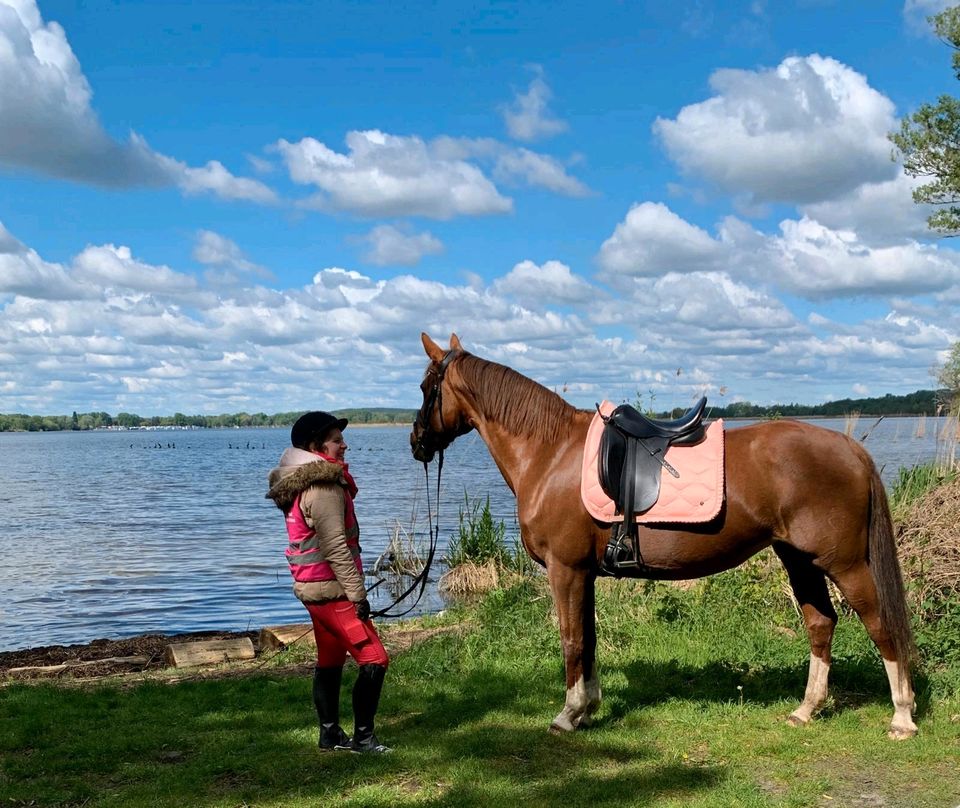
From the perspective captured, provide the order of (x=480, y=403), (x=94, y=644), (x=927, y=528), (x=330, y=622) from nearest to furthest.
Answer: (x=330, y=622)
(x=480, y=403)
(x=927, y=528)
(x=94, y=644)

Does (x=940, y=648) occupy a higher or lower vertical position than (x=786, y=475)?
lower

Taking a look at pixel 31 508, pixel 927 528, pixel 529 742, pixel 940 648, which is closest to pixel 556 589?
pixel 529 742

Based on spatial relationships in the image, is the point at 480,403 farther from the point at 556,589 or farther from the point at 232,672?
the point at 232,672

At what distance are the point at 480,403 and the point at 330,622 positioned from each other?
1839 millimetres

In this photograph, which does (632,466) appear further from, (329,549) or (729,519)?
(329,549)

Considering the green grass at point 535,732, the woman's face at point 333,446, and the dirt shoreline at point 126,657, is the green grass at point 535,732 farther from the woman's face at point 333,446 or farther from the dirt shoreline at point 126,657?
the woman's face at point 333,446

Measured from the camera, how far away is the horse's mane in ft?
19.1

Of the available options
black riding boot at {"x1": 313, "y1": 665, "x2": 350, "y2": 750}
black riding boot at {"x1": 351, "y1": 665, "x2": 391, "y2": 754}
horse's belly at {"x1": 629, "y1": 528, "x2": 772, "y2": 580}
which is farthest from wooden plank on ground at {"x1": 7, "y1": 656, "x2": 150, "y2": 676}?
horse's belly at {"x1": 629, "y1": 528, "x2": 772, "y2": 580}

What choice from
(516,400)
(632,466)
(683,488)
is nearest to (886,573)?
(683,488)

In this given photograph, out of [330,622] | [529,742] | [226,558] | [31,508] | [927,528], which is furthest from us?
[31,508]

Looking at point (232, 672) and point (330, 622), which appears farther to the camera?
point (232, 672)

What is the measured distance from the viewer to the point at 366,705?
16.9 ft

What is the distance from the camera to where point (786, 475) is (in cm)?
514

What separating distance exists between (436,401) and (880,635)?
10.6ft
